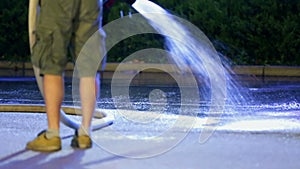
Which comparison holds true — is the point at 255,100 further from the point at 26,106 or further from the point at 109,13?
the point at 109,13

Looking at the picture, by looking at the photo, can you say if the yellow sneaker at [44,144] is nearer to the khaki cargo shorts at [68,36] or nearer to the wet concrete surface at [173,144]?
the wet concrete surface at [173,144]

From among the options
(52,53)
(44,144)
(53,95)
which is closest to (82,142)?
(44,144)

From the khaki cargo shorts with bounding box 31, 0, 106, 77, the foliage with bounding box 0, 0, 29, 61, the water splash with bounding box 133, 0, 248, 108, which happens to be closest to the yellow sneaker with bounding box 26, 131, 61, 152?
the khaki cargo shorts with bounding box 31, 0, 106, 77

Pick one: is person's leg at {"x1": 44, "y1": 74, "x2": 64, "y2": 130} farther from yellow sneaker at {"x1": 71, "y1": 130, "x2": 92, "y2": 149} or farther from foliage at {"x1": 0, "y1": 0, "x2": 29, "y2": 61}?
foliage at {"x1": 0, "y1": 0, "x2": 29, "y2": 61}

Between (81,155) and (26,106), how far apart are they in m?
2.18

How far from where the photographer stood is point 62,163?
3703 millimetres

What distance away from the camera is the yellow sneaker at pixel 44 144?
406 centimetres

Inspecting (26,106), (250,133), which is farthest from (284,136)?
(26,106)

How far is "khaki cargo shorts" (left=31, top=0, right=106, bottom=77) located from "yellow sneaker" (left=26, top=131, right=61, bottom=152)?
1.38 ft

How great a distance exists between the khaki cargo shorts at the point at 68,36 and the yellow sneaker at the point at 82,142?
408 mm

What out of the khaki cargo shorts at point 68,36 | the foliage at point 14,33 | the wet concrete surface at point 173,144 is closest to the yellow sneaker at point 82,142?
the wet concrete surface at point 173,144

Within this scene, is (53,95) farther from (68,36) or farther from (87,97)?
(68,36)

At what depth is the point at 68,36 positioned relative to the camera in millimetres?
4172

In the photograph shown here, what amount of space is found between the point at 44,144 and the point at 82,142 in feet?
0.81
